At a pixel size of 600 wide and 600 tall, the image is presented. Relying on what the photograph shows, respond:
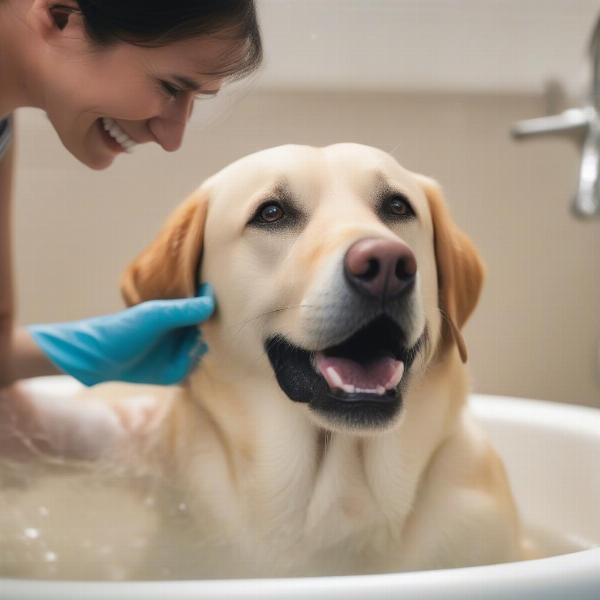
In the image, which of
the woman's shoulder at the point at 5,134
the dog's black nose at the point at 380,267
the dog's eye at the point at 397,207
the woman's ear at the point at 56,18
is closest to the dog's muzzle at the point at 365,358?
the dog's black nose at the point at 380,267

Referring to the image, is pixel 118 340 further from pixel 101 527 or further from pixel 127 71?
pixel 127 71

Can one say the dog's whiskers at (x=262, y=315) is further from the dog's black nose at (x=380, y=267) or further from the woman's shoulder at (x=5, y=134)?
the woman's shoulder at (x=5, y=134)

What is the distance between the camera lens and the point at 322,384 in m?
0.81

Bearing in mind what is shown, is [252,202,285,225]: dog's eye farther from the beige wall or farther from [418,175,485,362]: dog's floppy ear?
[418,175,485,362]: dog's floppy ear

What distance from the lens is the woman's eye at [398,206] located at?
865 mm

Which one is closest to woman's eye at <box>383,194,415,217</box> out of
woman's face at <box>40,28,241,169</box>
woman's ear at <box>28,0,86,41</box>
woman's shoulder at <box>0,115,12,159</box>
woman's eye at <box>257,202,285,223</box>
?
woman's eye at <box>257,202,285,223</box>

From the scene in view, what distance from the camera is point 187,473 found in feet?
3.27

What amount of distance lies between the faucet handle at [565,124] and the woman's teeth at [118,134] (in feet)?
1.67

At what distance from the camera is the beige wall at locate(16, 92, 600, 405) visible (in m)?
0.90

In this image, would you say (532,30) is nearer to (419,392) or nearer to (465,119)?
(465,119)

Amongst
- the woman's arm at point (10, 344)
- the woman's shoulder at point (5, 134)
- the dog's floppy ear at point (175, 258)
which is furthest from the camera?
the woman's arm at point (10, 344)

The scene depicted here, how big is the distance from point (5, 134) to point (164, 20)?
0.39m

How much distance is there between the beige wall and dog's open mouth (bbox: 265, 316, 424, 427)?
0.72 ft

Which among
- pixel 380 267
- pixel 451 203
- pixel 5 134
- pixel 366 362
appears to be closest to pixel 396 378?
pixel 366 362
